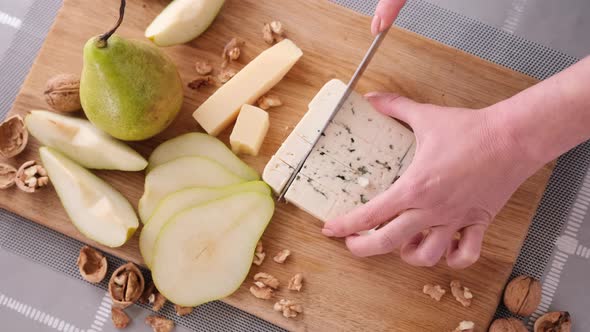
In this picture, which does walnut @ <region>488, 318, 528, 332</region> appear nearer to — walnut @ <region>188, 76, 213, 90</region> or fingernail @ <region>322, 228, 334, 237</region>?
fingernail @ <region>322, 228, 334, 237</region>

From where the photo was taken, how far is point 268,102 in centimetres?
125

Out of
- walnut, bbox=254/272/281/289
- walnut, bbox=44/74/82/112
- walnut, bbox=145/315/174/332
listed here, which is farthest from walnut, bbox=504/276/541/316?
walnut, bbox=44/74/82/112

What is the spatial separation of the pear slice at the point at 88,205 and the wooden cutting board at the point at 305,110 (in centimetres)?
5

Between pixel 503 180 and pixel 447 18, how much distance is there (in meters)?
0.45

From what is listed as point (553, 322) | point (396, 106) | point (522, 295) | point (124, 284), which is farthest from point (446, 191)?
point (124, 284)

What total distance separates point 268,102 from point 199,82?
148 millimetres

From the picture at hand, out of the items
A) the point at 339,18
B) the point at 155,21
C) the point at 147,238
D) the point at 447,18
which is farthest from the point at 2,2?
the point at 447,18

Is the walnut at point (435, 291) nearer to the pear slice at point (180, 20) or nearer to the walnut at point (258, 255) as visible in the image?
Result: the walnut at point (258, 255)

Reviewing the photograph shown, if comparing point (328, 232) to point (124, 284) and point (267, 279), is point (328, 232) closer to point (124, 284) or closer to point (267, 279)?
point (267, 279)

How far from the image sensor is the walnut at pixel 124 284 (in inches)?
48.1

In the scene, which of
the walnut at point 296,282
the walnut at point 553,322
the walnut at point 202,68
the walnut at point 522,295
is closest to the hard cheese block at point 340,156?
the walnut at point 296,282

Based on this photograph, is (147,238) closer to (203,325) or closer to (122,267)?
(122,267)

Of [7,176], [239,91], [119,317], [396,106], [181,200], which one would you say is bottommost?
[119,317]

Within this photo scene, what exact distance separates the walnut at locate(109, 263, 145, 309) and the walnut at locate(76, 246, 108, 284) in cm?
3
